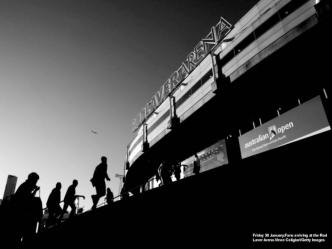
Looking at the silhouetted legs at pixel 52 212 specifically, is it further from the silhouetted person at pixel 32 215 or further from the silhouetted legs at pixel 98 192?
the silhouetted legs at pixel 98 192

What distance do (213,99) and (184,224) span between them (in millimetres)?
12789

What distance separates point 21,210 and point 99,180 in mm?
2316

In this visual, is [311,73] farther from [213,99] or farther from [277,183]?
[277,183]

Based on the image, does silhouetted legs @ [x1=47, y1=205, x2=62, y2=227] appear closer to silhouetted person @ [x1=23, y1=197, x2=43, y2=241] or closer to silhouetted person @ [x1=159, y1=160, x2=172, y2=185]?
silhouetted person @ [x1=23, y1=197, x2=43, y2=241]

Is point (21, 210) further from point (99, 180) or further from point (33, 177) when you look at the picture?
point (99, 180)

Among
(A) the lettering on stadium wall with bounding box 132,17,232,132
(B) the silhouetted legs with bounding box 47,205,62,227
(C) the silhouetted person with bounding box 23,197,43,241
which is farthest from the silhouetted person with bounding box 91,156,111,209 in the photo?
(A) the lettering on stadium wall with bounding box 132,17,232,132

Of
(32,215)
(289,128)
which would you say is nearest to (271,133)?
(289,128)

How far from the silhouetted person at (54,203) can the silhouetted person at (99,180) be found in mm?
1244

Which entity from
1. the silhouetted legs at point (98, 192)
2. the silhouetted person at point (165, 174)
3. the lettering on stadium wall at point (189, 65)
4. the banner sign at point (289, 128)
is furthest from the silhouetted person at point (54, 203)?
the lettering on stadium wall at point (189, 65)

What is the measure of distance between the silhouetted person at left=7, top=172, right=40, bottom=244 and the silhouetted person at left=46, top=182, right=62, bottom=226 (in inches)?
69.0

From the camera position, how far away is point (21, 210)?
4.42 m

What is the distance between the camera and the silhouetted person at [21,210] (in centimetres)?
433

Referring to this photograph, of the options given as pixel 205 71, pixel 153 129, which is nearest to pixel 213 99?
pixel 205 71

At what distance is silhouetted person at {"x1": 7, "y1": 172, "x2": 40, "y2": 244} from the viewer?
4334 mm
